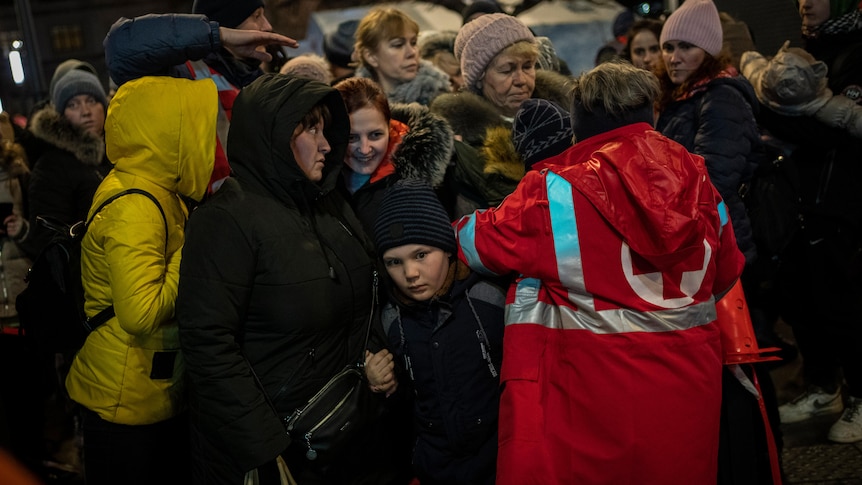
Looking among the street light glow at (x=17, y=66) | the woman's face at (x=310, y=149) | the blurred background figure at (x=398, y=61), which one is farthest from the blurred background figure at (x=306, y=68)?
the street light glow at (x=17, y=66)

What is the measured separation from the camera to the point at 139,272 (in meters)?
2.52

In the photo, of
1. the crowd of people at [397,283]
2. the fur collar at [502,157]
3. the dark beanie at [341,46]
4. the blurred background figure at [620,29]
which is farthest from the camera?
the blurred background figure at [620,29]

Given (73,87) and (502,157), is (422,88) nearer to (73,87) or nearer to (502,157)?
(502,157)

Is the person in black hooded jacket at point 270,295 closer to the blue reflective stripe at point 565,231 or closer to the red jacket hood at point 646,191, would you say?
the blue reflective stripe at point 565,231

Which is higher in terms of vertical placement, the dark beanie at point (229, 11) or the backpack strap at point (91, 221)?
the dark beanie at point (229, 11)

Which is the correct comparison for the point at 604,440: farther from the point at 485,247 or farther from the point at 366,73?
the point at 366,73

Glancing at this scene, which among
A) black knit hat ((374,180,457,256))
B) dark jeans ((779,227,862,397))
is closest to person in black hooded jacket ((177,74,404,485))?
black knit hat ((374,180,457,256))

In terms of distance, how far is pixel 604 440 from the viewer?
2557 millimetres

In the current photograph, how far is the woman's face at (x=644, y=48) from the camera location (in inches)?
210

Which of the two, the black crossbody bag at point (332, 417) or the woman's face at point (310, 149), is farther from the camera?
the woman's face at point (310, 149)

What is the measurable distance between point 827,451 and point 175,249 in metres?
3.65

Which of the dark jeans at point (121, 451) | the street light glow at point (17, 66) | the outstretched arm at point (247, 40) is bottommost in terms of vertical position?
the street light glow at point (17, 66)

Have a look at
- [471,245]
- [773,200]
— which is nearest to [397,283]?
[471,245]

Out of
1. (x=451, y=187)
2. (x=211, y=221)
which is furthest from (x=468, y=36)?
(x=211, y=221)
